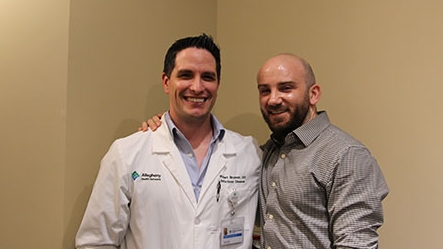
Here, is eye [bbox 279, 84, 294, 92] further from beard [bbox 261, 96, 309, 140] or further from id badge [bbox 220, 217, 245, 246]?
id badge [bbox 220, 217, 245, 246]

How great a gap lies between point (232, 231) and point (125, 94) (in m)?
0.79

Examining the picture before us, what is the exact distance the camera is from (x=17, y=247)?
1617 millimetres

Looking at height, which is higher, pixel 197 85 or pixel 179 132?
pixel 197 85

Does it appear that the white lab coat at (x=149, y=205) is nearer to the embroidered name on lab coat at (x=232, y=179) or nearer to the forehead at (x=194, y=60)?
the embroidered name on lab coat at (x=232, y=179)

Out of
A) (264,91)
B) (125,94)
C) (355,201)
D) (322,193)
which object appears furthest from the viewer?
(125,94)

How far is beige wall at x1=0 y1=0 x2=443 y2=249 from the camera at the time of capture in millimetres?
1545

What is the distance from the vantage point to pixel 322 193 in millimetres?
1334

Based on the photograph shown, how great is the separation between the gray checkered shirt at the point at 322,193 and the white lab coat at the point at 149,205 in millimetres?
194

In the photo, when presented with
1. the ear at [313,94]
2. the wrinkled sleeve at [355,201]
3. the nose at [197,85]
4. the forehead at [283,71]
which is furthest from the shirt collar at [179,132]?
the wrinkled sleeve at [355,201]

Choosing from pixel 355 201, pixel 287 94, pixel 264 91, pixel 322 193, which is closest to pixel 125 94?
pixel 264 91

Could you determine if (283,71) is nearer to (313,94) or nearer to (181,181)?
(313,94)

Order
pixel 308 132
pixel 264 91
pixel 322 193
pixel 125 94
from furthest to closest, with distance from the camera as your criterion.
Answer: pixel 125 94 → pixel 264 91 → pixel 308 132 → pixel 322 193

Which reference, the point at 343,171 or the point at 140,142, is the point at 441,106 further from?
the point at 140,142

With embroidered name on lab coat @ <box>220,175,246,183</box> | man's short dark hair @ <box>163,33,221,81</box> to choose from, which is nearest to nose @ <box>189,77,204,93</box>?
man's short dark hair @ <box>163,33,221,81</box>
